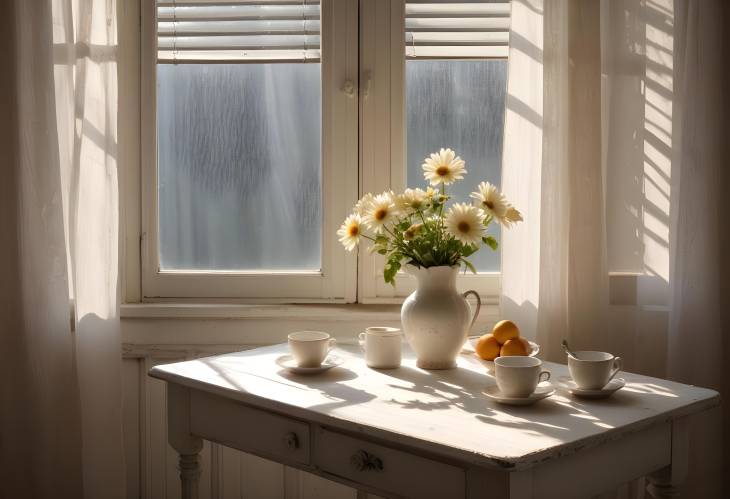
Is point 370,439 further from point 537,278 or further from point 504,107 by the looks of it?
point 504,107

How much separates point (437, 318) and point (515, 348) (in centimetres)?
17

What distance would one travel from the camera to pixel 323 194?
7.77ft

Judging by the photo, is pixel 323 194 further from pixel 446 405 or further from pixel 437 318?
pixel 446 405

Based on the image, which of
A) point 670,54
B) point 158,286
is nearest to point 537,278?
point 670,54

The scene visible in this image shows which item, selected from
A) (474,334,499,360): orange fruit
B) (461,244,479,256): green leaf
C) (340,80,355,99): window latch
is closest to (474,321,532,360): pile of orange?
(474,334,499,360): orange fruit

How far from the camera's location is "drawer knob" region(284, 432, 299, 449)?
4.98 ft

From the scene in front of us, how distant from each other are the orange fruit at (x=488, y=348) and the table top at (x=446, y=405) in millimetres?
29

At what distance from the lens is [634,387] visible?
1.60m

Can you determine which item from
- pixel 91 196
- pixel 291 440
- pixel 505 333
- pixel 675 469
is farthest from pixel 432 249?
pixel 91 196

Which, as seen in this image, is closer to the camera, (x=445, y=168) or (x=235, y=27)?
(x=445, y=168)

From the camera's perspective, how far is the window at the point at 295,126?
7.66 ft

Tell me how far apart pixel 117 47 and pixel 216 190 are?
1.51ft

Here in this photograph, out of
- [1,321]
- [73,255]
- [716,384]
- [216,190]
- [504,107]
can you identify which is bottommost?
[716,384]

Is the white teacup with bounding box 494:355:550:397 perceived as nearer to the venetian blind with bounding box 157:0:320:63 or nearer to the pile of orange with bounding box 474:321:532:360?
the pile of orange with bounding box 474:321:532:360
